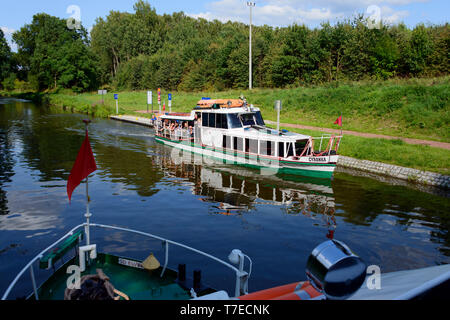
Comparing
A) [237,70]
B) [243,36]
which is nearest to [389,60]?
[237,70]

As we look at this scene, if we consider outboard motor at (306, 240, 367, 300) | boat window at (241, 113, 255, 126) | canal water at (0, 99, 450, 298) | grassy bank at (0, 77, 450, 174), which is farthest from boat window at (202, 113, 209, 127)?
outboard motor at (306, 240, 367, 300)

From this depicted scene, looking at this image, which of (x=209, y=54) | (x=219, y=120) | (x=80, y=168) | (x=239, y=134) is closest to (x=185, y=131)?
(x=219, y=120)

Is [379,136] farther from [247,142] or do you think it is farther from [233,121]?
[233,121]

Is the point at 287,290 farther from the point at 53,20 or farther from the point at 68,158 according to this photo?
the point at 53,20

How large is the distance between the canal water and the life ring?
470cm

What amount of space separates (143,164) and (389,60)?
1453 inches

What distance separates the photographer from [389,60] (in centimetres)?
4547

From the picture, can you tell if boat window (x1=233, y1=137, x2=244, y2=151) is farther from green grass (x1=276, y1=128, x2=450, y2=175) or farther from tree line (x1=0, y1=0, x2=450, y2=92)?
tree line (x1=0, y1=0, x2=450, y2=92)

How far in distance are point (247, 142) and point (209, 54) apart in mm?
63885

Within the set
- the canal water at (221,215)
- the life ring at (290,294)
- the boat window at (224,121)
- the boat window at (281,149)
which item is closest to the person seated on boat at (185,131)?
the canal water at (221,215)

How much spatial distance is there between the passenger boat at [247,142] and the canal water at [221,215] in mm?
990

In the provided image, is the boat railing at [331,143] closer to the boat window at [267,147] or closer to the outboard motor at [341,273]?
the boat window at [267,147]

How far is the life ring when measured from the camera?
4.93 metres

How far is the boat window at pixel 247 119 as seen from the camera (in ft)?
84.0
